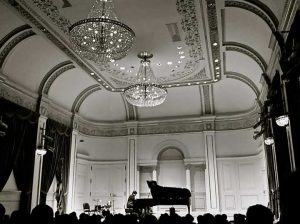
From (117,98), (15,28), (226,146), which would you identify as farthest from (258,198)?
(15,28)

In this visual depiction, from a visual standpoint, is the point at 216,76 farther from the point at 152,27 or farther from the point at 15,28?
the point at 15,28

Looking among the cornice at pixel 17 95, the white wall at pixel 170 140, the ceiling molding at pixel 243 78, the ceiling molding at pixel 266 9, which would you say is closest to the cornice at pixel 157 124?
the white wall at pixel 170 140

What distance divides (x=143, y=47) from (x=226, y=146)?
709 centimetres

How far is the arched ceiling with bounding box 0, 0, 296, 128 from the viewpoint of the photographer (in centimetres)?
791

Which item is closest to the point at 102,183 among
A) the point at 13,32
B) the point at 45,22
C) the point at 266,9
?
the point at 13,32

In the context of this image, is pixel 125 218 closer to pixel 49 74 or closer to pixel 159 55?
pixel 159 55

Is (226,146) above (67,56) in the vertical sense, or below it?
below

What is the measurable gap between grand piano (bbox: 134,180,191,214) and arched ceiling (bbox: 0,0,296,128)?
4364mm

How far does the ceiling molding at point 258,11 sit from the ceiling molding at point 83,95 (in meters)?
7.55

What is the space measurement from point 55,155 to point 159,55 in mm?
5702

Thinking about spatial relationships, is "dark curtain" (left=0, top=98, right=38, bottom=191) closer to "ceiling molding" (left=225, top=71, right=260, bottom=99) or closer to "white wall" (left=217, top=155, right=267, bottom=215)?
"ceiling molding" (left=225, top=71, right=260, bottom=99)

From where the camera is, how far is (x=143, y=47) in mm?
10008

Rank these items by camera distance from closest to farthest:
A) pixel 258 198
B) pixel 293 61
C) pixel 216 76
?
pixel 293 61
pixel 216 76
pixel 258 198

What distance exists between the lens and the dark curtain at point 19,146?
31.6 feet
